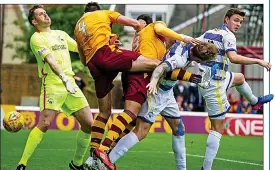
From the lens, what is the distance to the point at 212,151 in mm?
8617

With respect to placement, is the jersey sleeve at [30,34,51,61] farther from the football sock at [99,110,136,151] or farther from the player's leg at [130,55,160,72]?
the football sock at [99,110,136,151]

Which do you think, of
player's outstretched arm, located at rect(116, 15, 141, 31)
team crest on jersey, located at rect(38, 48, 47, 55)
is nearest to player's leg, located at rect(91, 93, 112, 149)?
player's outstretched arm, located at rect(116, 15, 141, 31)

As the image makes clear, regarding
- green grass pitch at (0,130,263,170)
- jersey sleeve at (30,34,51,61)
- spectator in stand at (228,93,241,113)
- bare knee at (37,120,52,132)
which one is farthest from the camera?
spectator in stand at (228,93,241,113)

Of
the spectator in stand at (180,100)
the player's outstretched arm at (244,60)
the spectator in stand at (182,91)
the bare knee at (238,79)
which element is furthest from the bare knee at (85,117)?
the spectator in stand at (182,91)

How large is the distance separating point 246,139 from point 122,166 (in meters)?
7.14

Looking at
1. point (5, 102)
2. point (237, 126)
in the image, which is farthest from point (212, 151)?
point (5, 102)

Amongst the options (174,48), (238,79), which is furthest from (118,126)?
(238,79)

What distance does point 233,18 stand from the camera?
8.59 meters

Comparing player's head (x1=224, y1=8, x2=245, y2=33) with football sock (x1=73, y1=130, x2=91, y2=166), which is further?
football sock (x1=73, y1=130, x2=91, y2=166)

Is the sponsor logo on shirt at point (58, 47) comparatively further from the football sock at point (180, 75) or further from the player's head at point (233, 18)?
the player's head at point (233, 18)

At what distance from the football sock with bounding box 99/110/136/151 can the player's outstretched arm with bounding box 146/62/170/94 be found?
1.41ft

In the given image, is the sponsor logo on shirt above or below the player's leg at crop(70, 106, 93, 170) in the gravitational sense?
above

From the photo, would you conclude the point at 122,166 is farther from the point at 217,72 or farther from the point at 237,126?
the point at 237,126

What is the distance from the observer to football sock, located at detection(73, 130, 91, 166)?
9.05 meters
